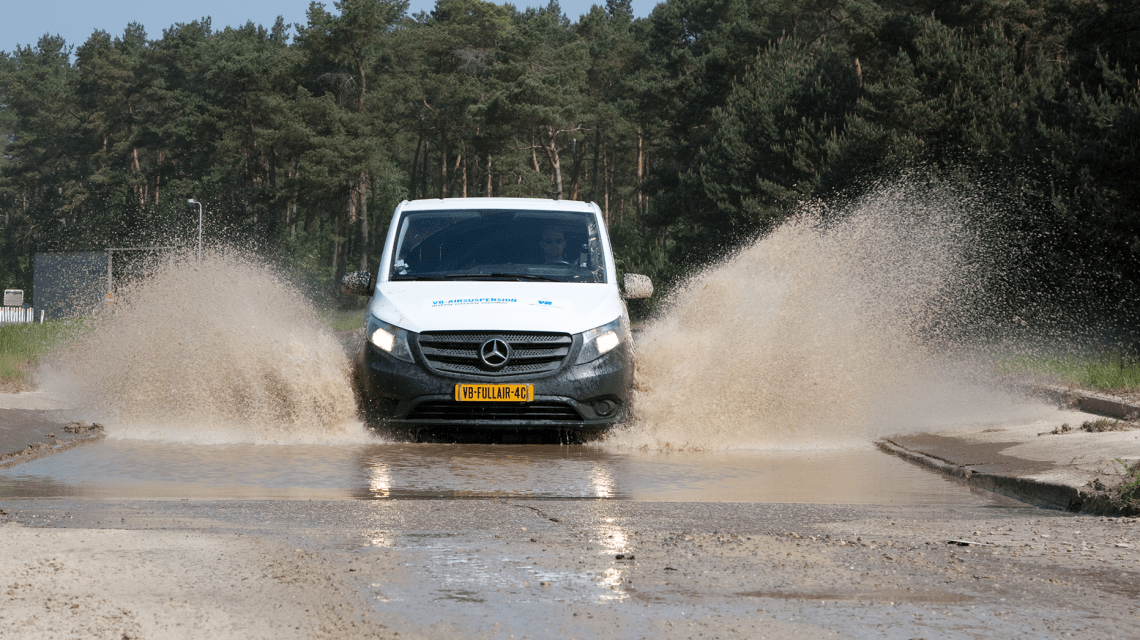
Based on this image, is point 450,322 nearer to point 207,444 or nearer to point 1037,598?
point 207,444

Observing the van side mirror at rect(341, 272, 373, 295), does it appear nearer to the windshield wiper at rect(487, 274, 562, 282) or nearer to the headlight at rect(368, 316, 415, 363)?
the headlight at rect(368, 316, 415, 363)

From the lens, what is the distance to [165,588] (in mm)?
5246

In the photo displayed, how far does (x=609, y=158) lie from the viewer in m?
115

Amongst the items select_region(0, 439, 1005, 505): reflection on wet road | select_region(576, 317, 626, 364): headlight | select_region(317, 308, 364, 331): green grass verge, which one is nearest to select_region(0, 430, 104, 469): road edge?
select_region(0, 439, 1005, 505): reflection on wet road

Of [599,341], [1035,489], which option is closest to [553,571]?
[1035,489]

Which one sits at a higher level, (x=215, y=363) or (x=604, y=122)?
(x=604, y=122)

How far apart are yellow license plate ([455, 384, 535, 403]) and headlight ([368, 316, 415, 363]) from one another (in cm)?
52

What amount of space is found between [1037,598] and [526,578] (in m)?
2.11

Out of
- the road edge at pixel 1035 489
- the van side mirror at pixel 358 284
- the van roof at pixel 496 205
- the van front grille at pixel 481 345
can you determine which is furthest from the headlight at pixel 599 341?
the road edge at pixel 1035 489

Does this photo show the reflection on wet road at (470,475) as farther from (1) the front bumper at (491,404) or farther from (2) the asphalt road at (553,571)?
(2) the asphalt road at (553,571)

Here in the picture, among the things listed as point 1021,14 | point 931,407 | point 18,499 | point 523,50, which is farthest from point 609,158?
point 18,499

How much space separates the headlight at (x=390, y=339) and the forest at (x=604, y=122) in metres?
23.0

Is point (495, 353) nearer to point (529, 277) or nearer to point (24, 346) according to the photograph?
point (529, 277)

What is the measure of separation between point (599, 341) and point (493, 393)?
39.7 inches
